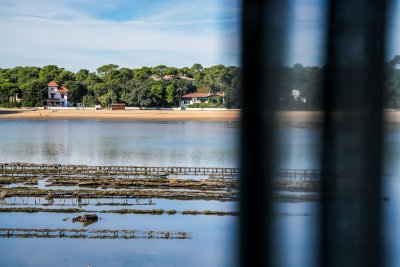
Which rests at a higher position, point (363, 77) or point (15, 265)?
point (363, 77)

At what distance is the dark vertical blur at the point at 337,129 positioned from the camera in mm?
1138

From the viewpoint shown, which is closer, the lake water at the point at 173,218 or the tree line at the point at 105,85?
the lake water at the point at 173,218

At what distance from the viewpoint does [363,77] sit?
1.15 metres

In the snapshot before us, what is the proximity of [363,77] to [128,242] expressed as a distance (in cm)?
1180

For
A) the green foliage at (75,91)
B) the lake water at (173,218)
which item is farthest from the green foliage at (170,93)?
the lake water at (173,218)

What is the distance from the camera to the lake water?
116cm

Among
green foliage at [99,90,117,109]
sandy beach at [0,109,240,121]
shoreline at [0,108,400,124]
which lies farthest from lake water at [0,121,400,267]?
green foliage at [99,90,117,109]

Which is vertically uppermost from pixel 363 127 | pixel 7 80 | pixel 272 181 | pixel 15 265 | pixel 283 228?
pixel 7 80

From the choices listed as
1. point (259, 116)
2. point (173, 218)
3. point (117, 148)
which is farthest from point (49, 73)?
point (259, 116)

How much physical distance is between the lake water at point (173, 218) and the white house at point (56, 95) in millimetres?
20069

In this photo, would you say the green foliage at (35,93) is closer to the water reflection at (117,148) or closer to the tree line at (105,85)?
the tree line at (105,85)

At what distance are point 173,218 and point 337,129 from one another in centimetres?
1384

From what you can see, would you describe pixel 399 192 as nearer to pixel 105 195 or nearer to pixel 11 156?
pixel 105 195

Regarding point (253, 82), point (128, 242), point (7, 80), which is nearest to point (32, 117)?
point (7, 80)
